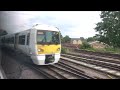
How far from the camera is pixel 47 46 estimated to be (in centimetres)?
896

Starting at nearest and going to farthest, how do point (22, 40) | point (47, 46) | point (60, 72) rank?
1. point (60, 72)
2. point (47, 46)
3. point (22, 40)

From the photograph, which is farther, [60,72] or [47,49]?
[47,49]

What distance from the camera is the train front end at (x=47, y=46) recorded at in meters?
8.91

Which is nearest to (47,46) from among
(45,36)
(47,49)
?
(47,49)

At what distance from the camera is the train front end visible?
29.2ft

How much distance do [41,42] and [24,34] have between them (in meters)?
1.70

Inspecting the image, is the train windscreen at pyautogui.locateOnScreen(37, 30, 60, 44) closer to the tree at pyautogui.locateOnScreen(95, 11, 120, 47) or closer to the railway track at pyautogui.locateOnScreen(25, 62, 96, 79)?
the railway track at pyautogui.locateOnScreen(25, 62, 96, 79)

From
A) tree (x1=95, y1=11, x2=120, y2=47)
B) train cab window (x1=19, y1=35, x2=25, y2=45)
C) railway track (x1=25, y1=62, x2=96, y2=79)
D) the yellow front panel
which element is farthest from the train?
tree (x1=95, y1=11, x2=120, y2=47)

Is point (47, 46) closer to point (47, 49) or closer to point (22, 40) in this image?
point (47, 49)
